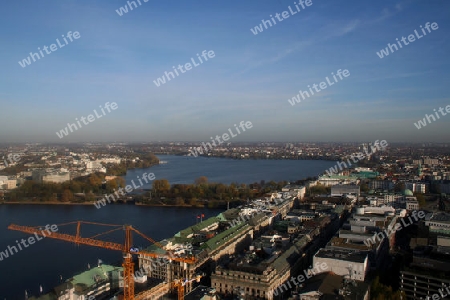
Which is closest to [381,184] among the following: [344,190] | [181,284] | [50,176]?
[344,190]

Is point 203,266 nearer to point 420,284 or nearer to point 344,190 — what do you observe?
point 420,284

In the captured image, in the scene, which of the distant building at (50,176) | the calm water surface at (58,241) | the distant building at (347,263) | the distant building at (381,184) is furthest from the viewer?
the distant building at (50,176)

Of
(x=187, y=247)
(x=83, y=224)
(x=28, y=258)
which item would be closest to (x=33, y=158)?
(x=83, y=224)

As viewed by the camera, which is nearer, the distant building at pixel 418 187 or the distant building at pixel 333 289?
the distant building at pixel 333 289

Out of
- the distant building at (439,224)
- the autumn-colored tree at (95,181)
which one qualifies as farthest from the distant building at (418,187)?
the autumn-colored tree at (95,181)

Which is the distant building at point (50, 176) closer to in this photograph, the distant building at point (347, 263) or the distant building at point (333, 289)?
the distant building at point (347, 263)

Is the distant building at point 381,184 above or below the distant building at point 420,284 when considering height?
below

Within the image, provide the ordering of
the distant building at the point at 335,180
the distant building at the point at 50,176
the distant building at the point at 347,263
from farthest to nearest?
the distant building at the point at 50,176, the distant building at the point at 335,180, the distant building at the point at 347,263

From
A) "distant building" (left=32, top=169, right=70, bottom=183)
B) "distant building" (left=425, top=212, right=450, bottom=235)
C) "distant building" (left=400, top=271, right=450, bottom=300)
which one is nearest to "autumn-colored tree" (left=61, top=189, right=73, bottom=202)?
"distant building" (left=32, top=169, right=70, bottom=183)

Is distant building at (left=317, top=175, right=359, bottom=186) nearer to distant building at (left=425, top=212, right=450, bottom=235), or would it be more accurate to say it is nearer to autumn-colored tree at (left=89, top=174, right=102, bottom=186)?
distant building at (left=425, top=212, right=450, bottom=235)

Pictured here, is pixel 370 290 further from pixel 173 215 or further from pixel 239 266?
pixel 173 215

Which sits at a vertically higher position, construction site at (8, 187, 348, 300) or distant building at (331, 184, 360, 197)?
construction site at (8, 187, 348, 300)

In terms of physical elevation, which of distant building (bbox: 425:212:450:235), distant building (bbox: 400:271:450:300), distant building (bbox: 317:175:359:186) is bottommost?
distant building (bbox: 317:175:359:186)
